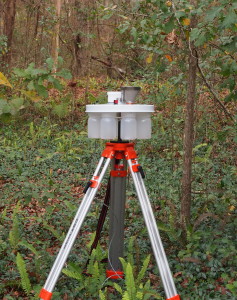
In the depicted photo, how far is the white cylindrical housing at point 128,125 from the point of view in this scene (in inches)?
114

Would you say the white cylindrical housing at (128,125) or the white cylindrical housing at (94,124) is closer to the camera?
the white cylindrical housing at (128,125)

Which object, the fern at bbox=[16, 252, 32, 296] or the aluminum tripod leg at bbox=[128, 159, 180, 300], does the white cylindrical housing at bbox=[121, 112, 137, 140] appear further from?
the fern at bbox=[16, 252, 32, 296]

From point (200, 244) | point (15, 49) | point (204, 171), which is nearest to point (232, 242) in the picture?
point (200, 244)

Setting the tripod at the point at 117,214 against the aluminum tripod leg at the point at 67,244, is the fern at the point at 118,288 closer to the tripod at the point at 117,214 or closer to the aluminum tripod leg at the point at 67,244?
the tripod at the point at 117,214

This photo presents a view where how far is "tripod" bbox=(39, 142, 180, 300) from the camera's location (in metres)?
2.71

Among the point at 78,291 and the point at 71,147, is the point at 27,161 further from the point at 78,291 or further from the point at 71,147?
the point at 78,291

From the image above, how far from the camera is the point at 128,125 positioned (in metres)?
2.90

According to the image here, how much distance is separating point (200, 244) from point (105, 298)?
1.19 meters

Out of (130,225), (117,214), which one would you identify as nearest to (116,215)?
(117,214)

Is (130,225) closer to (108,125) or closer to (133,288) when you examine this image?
(133,288)

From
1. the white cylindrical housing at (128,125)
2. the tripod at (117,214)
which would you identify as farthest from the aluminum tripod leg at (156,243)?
the white cylindrical housing at (128,125)

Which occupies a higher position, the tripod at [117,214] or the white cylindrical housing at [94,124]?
the white cylindrical housing at [94,124]

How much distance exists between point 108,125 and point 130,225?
2.08 meters

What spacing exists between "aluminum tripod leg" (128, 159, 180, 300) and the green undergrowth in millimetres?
235
